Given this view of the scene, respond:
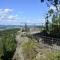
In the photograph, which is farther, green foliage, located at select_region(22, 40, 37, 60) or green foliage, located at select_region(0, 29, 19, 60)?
green foliage, located at select_region(0, 29, 19, 60)

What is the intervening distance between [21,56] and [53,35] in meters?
13.7

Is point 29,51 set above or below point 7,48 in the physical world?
above

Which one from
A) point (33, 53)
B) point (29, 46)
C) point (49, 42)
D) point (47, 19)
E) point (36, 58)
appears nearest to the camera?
point (36, 58)

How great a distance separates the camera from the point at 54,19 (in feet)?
136

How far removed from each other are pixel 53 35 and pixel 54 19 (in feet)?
13.4

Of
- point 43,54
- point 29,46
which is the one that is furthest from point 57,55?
point 29,46

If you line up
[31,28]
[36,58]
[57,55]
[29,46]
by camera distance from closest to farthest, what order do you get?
[57,55], [36,58], [29,46], [31,28]

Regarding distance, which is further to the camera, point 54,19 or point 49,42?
point 54,19

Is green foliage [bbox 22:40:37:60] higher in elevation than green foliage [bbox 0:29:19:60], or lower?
higher

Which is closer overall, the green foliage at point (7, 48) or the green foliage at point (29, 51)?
the green foliage at point (29, 51)

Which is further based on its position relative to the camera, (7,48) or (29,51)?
(7,48)

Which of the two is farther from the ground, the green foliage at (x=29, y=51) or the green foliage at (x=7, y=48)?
the green foliage at (x=29, y=51)

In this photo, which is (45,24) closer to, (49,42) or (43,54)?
(49,42)

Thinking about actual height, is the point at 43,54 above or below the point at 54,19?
below
